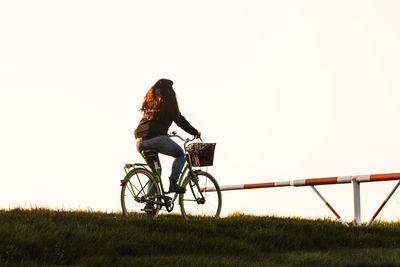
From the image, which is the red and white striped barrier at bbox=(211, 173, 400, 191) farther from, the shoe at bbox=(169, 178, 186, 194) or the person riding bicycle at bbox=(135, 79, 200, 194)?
the person riding bicycle at bbox=(135, 79, 200, 194)

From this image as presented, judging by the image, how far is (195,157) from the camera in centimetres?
969

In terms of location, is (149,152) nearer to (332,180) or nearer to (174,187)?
(174,187)

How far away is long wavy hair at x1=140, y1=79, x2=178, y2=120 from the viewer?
9.16 meters

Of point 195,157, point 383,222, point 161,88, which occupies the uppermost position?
point 161,88

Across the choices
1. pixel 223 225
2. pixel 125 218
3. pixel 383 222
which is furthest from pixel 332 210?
pixel 125 218

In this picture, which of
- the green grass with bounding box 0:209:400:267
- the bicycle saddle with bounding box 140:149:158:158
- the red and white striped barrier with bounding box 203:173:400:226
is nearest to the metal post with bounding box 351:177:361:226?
the red and white striped barrier with bounding box 203:173:400:226

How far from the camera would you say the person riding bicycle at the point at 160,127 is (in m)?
9.09

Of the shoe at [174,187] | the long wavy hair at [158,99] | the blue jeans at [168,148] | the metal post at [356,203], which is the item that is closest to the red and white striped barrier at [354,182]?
the metal post at [356,203]

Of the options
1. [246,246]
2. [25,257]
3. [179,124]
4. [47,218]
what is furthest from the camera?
[179,124]

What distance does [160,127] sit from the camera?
9.13 metres

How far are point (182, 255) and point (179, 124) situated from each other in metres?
2.67

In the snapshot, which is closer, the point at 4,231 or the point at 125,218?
the point at 4,231

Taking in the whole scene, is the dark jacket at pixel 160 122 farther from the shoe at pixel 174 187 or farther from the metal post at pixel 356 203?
the metal post at pixel 356 203

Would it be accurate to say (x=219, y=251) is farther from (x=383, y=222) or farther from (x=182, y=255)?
(x=383, y=222)
